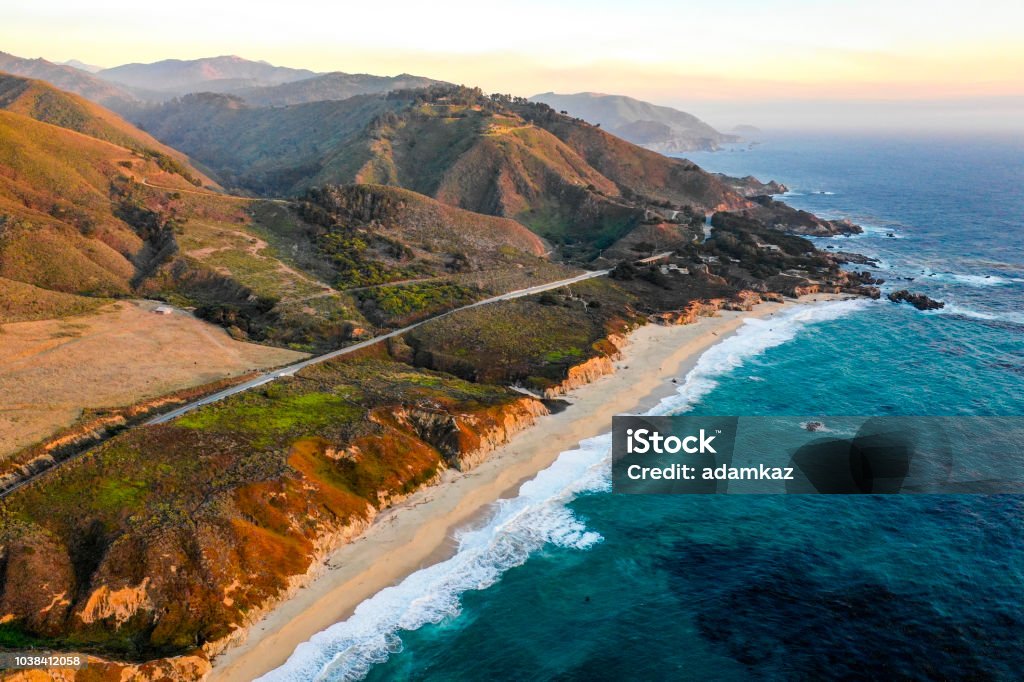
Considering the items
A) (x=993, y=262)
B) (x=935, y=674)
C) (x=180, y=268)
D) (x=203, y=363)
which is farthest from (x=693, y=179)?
(x=935, y=674)

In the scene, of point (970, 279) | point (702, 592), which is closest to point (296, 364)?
point (702, 592)

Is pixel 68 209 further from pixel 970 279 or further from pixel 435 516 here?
pixel 970 279

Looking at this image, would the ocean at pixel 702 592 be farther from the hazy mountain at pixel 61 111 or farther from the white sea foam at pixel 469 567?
the hazy mountain at pixel 61 111

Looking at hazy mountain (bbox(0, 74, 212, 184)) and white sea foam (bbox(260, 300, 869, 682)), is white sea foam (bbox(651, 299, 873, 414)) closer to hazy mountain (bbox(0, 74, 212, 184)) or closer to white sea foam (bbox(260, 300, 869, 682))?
white sea foam (bbox(260, 300, 869, 682))

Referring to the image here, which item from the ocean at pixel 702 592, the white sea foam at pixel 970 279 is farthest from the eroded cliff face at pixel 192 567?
the white sea foam at pixel 970 279

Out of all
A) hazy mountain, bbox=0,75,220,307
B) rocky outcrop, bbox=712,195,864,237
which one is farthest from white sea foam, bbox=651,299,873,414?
hazy mountain, bbox=0,75,220,307

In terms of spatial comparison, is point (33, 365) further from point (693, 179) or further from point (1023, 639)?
point (693, 179)
